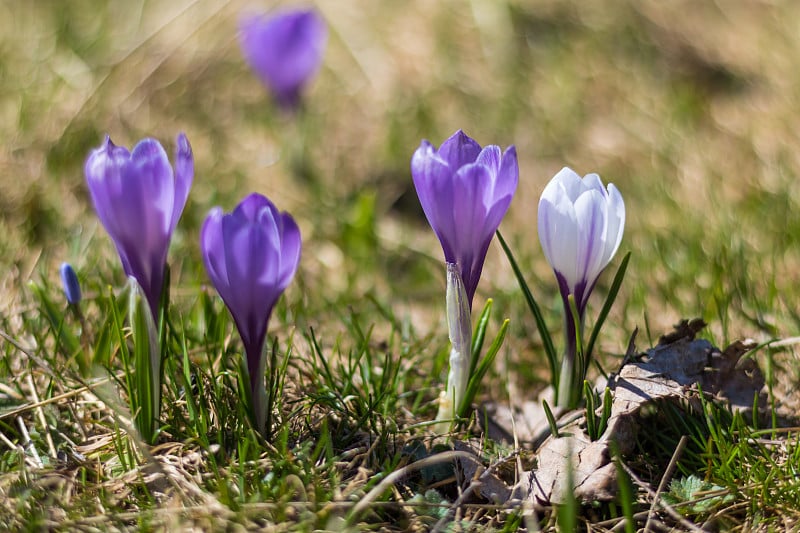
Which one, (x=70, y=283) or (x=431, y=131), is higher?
(x=431, y=131)

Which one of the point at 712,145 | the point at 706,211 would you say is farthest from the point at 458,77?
the point at 706,211

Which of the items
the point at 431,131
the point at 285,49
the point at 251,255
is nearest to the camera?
the point at 251,255

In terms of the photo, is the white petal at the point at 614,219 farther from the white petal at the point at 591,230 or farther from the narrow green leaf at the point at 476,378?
the narrow green leaf at the point at 476,378

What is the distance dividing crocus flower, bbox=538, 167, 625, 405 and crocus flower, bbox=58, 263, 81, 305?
1.06 m

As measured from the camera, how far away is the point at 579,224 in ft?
5.49

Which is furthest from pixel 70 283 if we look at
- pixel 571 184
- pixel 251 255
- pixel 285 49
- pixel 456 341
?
pixel 285 49

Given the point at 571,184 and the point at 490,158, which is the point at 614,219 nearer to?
the point at 571,184

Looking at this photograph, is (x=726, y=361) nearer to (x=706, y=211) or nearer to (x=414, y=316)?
(x=414, y=316)

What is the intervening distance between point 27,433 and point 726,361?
153cm

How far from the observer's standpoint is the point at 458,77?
4164 millimetres

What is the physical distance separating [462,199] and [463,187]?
0.08 ft

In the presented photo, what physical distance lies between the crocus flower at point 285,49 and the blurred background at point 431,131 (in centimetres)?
15

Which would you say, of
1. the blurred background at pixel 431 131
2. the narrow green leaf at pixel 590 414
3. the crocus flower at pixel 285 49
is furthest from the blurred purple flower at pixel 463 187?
the crocus flower at pixel 285 49

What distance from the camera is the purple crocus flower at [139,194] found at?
1567mm
